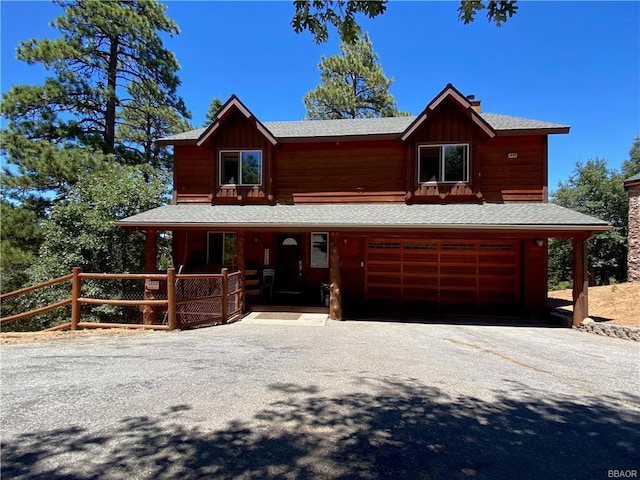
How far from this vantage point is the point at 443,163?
38.0ft

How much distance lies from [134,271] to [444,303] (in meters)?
11.6

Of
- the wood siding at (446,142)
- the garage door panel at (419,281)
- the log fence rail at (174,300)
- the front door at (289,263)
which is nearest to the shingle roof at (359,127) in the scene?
the wood siding at (446,142)

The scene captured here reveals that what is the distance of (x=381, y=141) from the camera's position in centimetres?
1198

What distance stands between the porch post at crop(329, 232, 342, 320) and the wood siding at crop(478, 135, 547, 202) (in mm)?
5155

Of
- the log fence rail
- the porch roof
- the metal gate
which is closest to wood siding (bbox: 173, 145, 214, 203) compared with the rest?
the porch roof

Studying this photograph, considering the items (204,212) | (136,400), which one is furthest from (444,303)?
(136,400)

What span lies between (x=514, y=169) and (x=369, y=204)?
459cm

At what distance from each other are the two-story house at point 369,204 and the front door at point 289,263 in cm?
4

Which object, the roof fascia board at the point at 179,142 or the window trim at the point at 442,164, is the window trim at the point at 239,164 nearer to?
the roof fascia board at the point at 179,142

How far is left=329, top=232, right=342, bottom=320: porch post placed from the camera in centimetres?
996

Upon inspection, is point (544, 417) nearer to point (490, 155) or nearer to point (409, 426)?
point (409, 426)

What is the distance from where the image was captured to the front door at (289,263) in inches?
508

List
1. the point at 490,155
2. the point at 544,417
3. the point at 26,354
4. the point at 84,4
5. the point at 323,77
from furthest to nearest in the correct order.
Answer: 1. the point at 323,77
2. the point at 84,4
3. the point at 490,155
4. the point at 26,354
5. the point at 544,417

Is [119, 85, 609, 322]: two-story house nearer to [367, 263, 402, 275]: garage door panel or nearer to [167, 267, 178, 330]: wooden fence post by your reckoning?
[367, 263, 402, 275]: garage door panel
